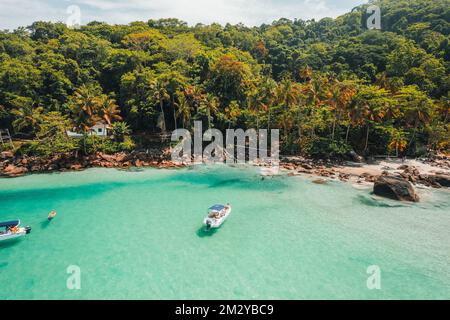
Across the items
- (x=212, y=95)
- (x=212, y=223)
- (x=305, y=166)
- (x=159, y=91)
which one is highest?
(x=159, y=91)

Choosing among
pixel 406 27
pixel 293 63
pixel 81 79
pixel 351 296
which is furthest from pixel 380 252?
pixel 406 27

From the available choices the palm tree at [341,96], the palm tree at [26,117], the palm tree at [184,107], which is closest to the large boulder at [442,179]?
the palm tree at [341,96]

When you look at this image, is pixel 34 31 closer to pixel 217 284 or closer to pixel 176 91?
pixel 176 91

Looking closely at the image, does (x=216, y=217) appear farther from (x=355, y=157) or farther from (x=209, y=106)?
(x=355, y=157)

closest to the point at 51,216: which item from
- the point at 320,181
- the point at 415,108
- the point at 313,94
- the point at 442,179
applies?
the point at 320,181

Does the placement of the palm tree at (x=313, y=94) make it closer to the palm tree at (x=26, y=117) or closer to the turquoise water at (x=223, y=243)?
the turquoise water at (x=223, y=243)
